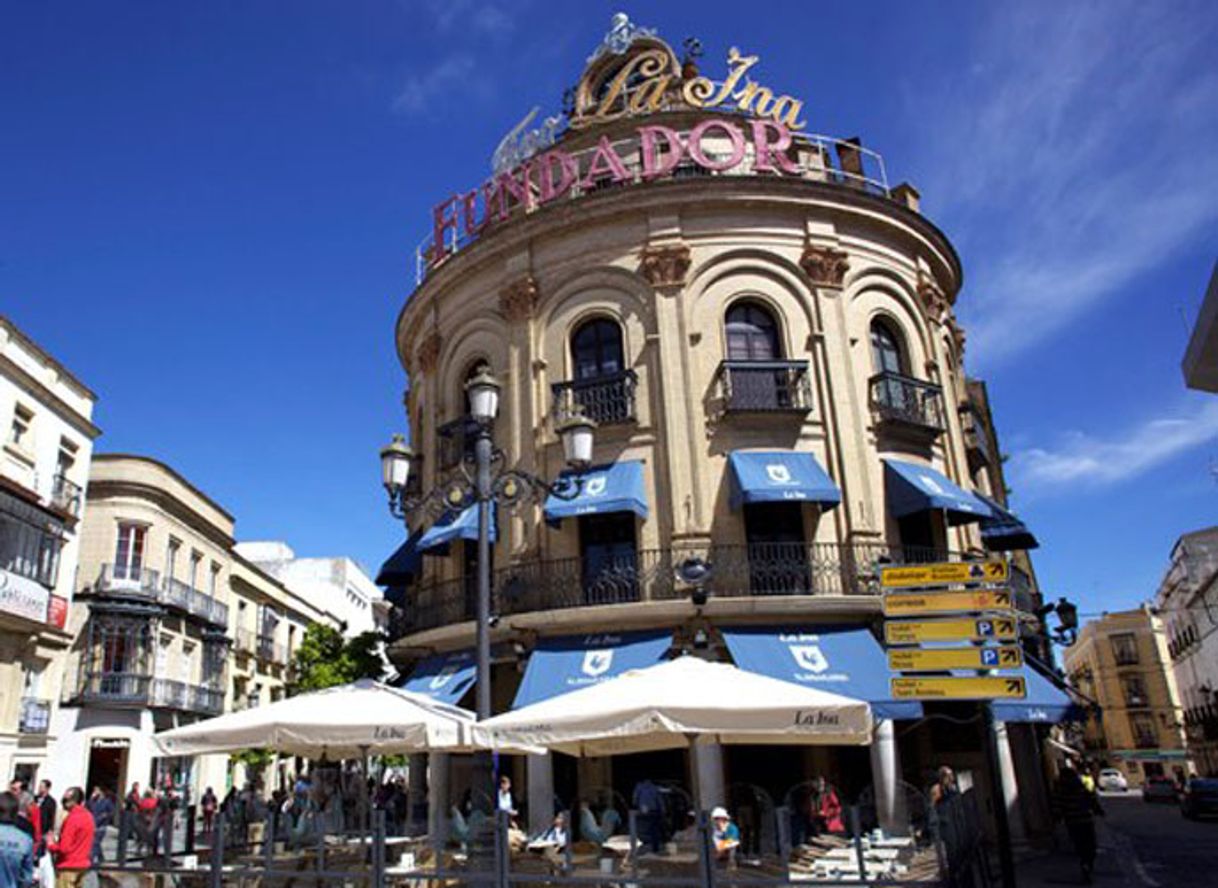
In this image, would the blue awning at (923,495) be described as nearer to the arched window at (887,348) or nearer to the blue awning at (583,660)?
the arched window at (887,348)

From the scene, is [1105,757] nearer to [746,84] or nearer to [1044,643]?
[1044,643]

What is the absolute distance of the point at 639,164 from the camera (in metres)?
21.1

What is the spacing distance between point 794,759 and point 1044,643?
8.66 metres

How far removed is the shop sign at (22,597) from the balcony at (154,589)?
15.9 ft

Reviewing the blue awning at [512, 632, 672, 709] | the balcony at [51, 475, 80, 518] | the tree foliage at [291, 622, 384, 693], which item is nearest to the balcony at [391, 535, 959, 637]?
the blue awning at [512, 632, 672, 709]

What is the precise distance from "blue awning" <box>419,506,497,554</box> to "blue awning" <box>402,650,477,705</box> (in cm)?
213

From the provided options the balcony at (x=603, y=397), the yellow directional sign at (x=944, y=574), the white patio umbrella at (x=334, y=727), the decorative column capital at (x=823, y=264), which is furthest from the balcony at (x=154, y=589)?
the yellow directional sign at (x=944, y=574)

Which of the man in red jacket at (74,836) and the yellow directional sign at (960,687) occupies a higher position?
the yellow directional sign at (960,687)

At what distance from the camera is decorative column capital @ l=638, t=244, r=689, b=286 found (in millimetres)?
18266

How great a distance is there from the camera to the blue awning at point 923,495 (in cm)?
1666

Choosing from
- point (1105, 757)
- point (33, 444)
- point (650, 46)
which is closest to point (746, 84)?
point (650, 46)

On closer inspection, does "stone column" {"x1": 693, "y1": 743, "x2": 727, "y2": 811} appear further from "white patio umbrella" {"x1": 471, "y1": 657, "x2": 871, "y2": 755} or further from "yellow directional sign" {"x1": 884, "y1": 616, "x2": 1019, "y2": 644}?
"yellow directional sign" {"x1": 884, "y1": 616, "x2": 1019, "y2": 644}

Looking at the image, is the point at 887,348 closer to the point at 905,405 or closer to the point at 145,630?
the point at 905,405

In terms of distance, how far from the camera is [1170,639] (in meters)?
75.6
